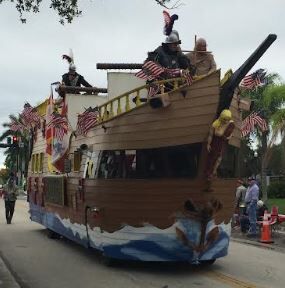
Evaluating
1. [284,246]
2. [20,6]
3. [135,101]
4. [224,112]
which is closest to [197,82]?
[224,112]

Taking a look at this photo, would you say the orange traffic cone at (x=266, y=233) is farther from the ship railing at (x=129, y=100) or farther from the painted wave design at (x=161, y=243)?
the ship railing at (x=129, y=100)

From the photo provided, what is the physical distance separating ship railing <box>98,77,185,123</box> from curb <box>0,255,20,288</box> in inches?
120

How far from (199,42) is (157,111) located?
200 centimetres

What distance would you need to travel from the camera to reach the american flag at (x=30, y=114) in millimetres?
17156

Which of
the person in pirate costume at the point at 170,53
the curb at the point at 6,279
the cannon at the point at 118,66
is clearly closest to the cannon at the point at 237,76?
the person in pirate costume at the point at 170,53

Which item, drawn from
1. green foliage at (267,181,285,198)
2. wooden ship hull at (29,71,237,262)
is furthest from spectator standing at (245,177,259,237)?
green foliage at (267,181,285,198)

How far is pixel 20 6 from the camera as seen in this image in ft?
29.2

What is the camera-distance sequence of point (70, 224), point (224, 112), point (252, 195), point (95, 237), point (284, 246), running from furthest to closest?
point (252, 195), point (284, 246), point (70, 224), point (95, 237), point (224, 112)

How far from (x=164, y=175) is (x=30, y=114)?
8617 mm

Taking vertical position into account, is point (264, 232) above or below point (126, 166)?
below

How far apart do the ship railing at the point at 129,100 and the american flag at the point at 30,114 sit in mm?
6723

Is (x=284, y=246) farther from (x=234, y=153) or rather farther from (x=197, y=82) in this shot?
(x=197, y=82)

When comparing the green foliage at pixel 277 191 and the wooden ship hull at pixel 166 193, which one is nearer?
the wooden ship hull at pixel 166 193

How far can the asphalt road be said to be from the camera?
9.27 metres
